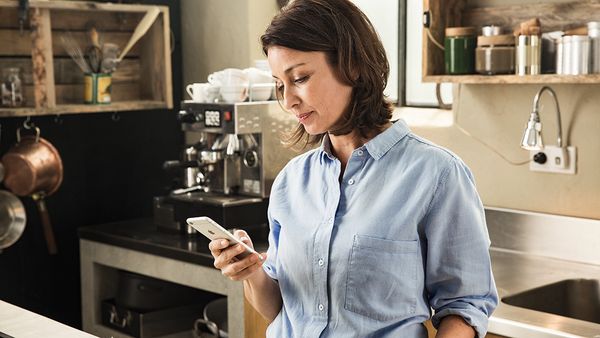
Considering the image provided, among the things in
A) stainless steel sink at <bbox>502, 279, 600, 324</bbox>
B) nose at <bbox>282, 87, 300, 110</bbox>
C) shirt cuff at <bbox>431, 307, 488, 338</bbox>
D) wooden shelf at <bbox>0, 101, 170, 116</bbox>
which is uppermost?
nose at <bbox>282, 87, 300, 110</bbox>

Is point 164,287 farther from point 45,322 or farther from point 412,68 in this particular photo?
point 45,322

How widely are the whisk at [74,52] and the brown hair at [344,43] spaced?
87.3 inches

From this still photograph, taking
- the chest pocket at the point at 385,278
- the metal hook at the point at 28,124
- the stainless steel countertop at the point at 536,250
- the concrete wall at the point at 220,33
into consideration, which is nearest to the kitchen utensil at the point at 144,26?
the concrete wall at the point at 220,33

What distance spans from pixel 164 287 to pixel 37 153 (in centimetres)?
71

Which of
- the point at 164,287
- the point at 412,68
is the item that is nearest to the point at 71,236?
the point at 164,287

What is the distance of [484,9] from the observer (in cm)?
299

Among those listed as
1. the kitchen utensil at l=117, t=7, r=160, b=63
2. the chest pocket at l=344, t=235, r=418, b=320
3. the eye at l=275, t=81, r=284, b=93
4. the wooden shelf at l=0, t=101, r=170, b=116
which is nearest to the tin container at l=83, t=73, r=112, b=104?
the wooden shelf at l=0, t=101, r=170, b=116

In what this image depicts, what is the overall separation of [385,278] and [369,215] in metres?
0.11

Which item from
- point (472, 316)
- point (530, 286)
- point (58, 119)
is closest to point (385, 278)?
point (472, 316)

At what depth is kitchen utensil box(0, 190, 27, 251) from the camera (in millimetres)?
3469

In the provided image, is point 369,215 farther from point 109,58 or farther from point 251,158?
point 109,58

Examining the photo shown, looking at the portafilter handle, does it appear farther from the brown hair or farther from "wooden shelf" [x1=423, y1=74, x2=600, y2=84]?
the brown hair

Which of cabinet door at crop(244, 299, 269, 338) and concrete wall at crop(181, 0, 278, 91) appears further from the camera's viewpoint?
concrete wall at crop(181, 0, 278, 91)

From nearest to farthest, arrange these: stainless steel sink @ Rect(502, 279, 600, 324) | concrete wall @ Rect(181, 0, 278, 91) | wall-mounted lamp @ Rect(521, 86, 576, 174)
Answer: stainless steel sink @ Rect(502, 279, 600, 324), wall-mounted lamp @ Rect(521, 86, 576, 174), concrete wall @ Rect(181, 0, 278, 91)
